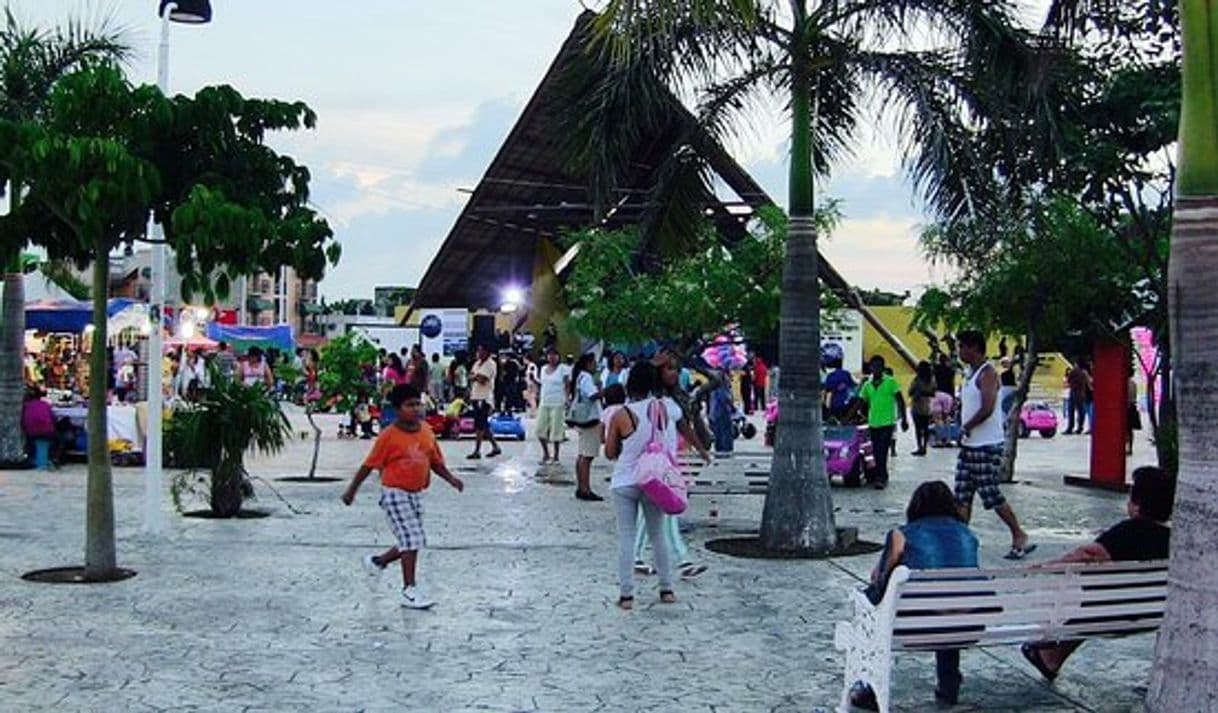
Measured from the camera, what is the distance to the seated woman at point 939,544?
20.6 feet

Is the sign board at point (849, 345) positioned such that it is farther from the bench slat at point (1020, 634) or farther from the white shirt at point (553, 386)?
the bench slat at point (1020, 634)

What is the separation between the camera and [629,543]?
8414mm

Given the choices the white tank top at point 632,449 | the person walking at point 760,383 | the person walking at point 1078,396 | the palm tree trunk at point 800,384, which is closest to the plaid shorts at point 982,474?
the palm tree trunk at point 800,384

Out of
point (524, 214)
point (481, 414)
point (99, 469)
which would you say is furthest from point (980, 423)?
point (524, 214)

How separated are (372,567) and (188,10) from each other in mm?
5188

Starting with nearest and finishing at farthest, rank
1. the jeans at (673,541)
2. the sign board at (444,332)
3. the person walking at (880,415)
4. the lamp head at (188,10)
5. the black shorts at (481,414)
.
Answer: the jeans at (673,541)
the lamp head at (188,10)
the person walking at (880,415)
the black shorts at (481,414)
the sign board at (444,332)

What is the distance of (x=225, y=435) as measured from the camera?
12406 mm

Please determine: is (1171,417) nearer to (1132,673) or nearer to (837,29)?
(837,29)

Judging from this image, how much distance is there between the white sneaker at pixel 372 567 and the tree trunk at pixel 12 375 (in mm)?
9514

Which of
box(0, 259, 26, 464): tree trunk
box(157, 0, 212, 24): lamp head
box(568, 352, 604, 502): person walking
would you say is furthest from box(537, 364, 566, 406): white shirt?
box(157, 0, 212, 24): lamp head

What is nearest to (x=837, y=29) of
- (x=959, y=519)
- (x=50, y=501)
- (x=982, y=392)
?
(x=982, y=392)

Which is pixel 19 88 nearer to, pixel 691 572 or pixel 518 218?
pixel 691 572

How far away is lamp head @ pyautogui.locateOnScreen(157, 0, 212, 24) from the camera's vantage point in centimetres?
1138

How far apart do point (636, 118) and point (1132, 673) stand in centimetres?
606
